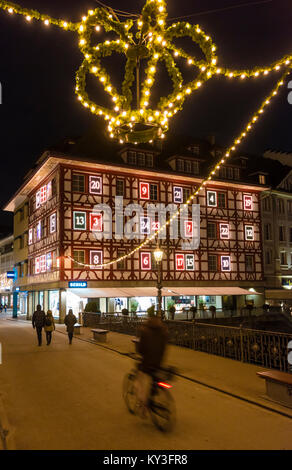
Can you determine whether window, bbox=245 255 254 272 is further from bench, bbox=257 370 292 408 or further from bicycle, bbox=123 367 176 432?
bicycle, bbox=123 367 176 432

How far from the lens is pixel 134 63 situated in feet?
27.1

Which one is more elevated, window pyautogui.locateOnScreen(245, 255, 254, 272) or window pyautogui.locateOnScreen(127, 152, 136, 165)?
window pyautogui.locateOnScreen(127, 152, 136, 165)

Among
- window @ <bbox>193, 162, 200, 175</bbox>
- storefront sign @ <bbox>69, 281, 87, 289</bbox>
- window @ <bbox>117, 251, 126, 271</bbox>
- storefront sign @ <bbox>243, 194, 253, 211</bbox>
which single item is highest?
window @ <bbox>193, 162, 200, 175</bbox>

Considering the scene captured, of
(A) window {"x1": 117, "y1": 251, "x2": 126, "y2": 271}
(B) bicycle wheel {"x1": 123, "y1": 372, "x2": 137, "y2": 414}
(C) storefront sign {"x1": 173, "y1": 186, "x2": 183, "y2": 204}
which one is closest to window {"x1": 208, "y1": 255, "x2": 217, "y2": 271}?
(C) storefront sign {"x1": 173, "y1": 186, "x2": 183, "y2": 204}

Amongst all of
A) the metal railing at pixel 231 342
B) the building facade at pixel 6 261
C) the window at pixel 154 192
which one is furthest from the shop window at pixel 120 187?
the building facade at pixel 6 261

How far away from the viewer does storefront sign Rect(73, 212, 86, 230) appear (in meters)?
34.7

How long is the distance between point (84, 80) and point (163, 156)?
3297cm

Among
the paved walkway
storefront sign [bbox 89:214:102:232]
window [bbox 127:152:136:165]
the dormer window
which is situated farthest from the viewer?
the dormer window

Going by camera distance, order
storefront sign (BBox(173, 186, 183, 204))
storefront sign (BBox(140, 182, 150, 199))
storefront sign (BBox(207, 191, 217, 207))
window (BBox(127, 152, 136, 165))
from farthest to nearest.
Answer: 1. storefront sign (BBox(207, 191, 217, 207))
2. storefront sign (BBox(173, 186, 183, 204))
3. storefront sign (BBox(140, 182, 150, 199))
4. window (BBox(127, 152, 136, 165))

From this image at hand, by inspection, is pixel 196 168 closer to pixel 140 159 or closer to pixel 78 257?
pixel 140 159

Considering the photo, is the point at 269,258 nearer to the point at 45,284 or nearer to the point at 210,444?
the point at 45,284

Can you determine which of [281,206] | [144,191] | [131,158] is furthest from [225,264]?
[131,158]

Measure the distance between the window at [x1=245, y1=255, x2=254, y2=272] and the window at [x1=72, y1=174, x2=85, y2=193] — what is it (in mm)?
17691

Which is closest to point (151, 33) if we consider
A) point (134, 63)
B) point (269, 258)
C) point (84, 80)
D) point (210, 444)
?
point (134, 63)
